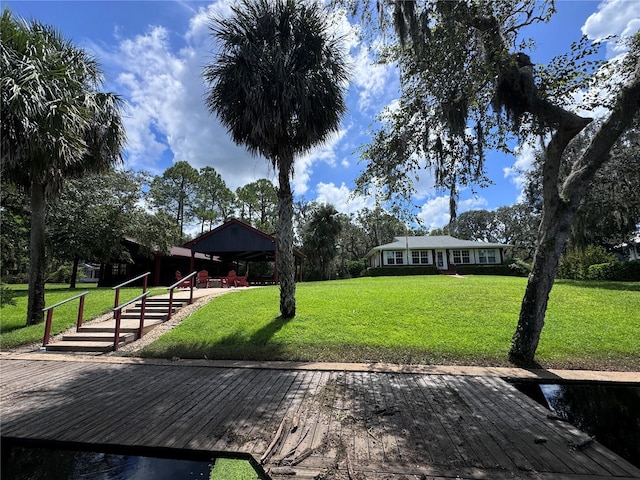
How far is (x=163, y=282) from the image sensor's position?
24.6 metres

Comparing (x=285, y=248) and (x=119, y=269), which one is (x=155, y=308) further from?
(x=119, y=269)

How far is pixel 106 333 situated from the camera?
768cm

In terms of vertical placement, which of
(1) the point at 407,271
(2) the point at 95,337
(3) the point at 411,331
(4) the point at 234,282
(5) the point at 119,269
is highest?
(5) the point at 119,269

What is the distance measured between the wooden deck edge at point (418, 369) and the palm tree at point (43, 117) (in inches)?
161

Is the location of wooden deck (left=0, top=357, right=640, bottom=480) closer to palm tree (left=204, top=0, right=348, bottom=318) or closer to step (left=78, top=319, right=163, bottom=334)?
step (left=78, top=319, right=163, bottom=334)

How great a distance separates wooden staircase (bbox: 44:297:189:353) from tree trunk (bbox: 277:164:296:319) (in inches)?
139

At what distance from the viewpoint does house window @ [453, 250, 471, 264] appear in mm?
30820

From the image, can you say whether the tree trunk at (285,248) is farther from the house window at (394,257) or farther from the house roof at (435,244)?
the house window at (394,257)

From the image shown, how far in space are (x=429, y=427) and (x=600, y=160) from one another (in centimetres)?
520

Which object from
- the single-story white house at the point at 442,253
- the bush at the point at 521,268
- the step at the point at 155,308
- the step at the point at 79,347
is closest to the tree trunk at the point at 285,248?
the step at the point at 155,308

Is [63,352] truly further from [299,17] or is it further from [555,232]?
[555,232]

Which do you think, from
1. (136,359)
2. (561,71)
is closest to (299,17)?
(561,71)

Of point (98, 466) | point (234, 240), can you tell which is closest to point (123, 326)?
point (98, 466)

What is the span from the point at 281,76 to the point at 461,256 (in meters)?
28.3
